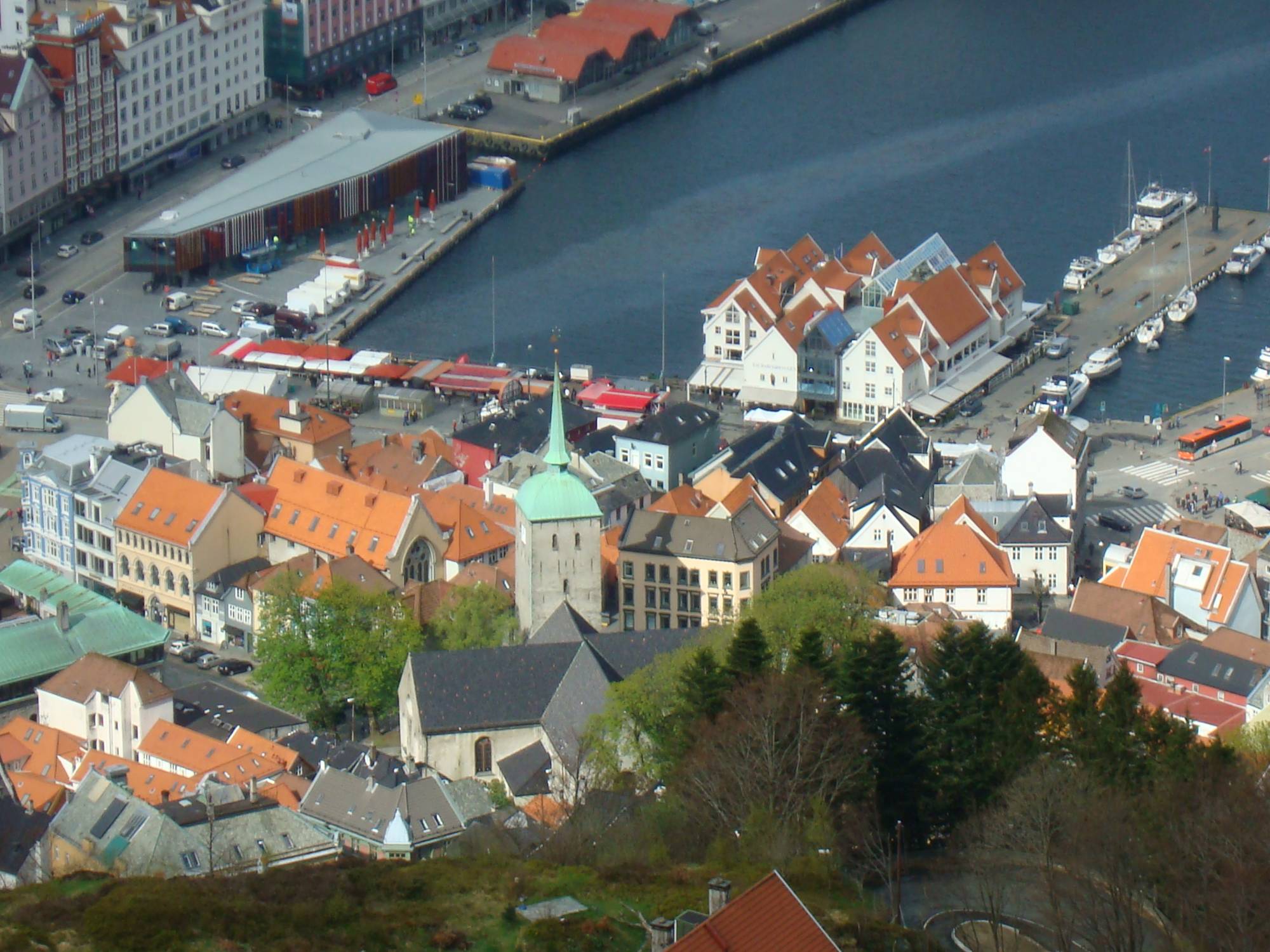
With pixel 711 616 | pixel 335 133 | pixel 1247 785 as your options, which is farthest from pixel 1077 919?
pixel 335 133

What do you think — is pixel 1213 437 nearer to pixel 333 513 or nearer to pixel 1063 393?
pixel 1063 393

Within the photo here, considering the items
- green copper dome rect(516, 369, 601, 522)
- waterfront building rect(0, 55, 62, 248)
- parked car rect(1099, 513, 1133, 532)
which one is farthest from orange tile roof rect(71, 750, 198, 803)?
waterfront building rect(0, 55, 62, 248)

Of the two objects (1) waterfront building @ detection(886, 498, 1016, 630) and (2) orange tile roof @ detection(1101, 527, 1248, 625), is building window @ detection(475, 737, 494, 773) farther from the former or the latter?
(2) orange tile roof @ detection(1101, 527, 1248, 625)

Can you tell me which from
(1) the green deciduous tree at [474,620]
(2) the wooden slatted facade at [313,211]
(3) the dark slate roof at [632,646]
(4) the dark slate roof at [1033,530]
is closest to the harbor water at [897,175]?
(2) the wooden slatted facade at [313,211]

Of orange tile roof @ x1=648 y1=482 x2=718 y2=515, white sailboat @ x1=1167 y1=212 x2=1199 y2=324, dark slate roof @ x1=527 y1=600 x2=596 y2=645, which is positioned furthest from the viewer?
white sailboat @ x1=1167 y1=212 x2=1199 y2=324

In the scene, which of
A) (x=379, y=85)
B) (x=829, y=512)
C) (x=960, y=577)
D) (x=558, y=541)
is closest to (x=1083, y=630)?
(x=960, y=577)

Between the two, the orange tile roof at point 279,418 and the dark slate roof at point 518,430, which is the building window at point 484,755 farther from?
the orange tile roof at point 279,418
